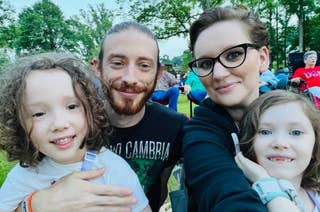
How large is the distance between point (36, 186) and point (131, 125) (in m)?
0.71

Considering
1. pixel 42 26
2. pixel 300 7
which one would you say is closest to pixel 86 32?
pixel 42 26

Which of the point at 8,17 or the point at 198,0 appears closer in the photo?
the point at 198,0

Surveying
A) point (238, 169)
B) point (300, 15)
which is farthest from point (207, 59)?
point (300, 15)

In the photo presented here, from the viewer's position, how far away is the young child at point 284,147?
155 cm

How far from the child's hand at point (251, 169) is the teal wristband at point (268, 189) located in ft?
0.14

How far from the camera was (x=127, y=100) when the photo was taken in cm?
215

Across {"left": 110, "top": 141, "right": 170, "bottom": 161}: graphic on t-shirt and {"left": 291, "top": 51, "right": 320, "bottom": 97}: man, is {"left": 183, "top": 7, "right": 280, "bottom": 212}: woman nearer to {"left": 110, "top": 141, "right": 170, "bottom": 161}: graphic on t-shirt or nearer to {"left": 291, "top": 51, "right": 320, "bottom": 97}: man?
{"left": 110, "top": 141, "right": 170, "bottom": 161}: graphic on t-shirt

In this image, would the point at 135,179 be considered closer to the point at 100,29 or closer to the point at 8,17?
the point at 8,17

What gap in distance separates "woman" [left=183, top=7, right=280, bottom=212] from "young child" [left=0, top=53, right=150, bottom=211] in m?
0.50

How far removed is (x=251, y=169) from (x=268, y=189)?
140 mm

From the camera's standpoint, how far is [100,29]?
4506 cm

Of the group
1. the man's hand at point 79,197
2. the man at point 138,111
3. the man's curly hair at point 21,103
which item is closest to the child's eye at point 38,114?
the man's curly hair at point 21,103

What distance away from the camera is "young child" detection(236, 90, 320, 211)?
155 centimetres

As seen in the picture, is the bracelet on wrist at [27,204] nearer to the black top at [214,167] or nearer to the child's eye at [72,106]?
the child's eye at [72,106]
